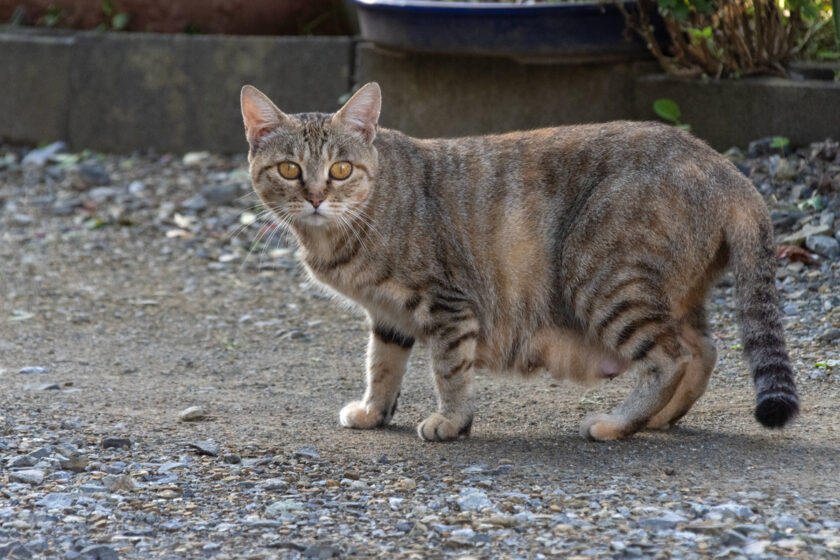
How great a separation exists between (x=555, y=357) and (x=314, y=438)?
938 millimetres

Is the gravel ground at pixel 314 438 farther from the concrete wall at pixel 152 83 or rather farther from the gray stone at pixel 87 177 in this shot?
the concrete wall at pixel 152 83

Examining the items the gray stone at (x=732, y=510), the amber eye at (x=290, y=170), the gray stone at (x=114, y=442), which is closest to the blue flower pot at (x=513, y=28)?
the amber eye at (x=290, y=170)

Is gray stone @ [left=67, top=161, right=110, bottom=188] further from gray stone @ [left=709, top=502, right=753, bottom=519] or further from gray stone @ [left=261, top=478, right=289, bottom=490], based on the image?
gray stone @ [left=709, top=502, right=753, bottom=519]

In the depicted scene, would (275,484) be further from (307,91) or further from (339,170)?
(307,91)

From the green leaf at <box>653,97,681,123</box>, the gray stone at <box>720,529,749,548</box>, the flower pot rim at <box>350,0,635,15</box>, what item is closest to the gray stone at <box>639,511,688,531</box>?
the gray stone at <box>720,529,749,548</box>

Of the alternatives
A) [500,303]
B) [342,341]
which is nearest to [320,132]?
[500,303]

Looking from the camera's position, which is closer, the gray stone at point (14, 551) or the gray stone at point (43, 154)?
the gray stone at point (14, 551)

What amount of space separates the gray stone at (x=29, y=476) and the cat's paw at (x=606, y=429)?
1805 millimetres

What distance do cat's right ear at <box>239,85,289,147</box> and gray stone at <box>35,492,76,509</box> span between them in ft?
5.23

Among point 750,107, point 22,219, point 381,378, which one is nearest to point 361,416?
point 381,378

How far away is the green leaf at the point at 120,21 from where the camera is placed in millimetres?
8641

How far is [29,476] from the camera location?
3271 mm

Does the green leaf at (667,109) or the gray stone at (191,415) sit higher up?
the green leaf at (667,109)

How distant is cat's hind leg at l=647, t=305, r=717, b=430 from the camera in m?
3.92
